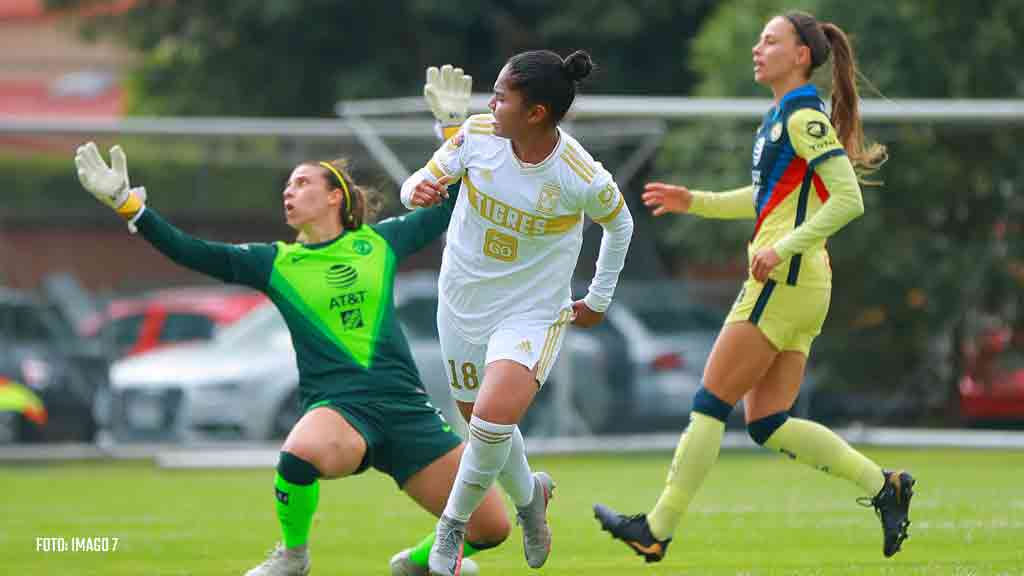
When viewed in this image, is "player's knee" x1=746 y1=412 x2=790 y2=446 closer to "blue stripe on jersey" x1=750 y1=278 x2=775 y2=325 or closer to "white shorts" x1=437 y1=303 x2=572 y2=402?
"blue stripe on jersey" x1=750 y1=278 x2=775 y2=325

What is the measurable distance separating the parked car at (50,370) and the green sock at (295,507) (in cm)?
1141

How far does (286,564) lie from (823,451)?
2325 millimetres

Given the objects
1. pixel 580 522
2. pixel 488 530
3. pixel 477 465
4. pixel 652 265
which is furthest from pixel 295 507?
pixel 652 265

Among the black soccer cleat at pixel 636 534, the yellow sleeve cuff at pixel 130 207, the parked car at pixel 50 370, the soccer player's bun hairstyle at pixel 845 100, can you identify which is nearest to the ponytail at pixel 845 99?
the soccer player's bun hairstyle at pixel 845 100

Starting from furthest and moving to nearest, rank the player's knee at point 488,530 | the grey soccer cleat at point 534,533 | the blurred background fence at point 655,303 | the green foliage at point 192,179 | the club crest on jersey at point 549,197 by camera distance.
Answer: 1. the green foliage at point 192,179
2. the blurred background fence at point 655,303
3. the grey soccer cleat at point 534,533
4. the player's knee at point 488,530
5. the club crest on jersey at point 549,197

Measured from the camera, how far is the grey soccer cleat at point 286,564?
6.93m

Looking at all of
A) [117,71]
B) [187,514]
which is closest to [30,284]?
[187,514]

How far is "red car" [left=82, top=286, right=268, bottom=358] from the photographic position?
18.7 metres

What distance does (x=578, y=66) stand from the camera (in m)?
7.04

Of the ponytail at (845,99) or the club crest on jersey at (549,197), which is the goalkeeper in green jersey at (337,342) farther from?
the ponytail at (845,99)

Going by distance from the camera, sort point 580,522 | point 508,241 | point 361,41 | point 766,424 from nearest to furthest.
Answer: point 508,241, point 766,424, point 580,522, point 361,41

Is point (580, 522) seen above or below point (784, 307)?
below

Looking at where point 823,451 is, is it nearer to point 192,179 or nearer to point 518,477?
point 518,477

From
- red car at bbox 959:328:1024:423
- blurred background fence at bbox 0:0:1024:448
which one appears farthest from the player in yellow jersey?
red car at bbox 959:328:1024:423
